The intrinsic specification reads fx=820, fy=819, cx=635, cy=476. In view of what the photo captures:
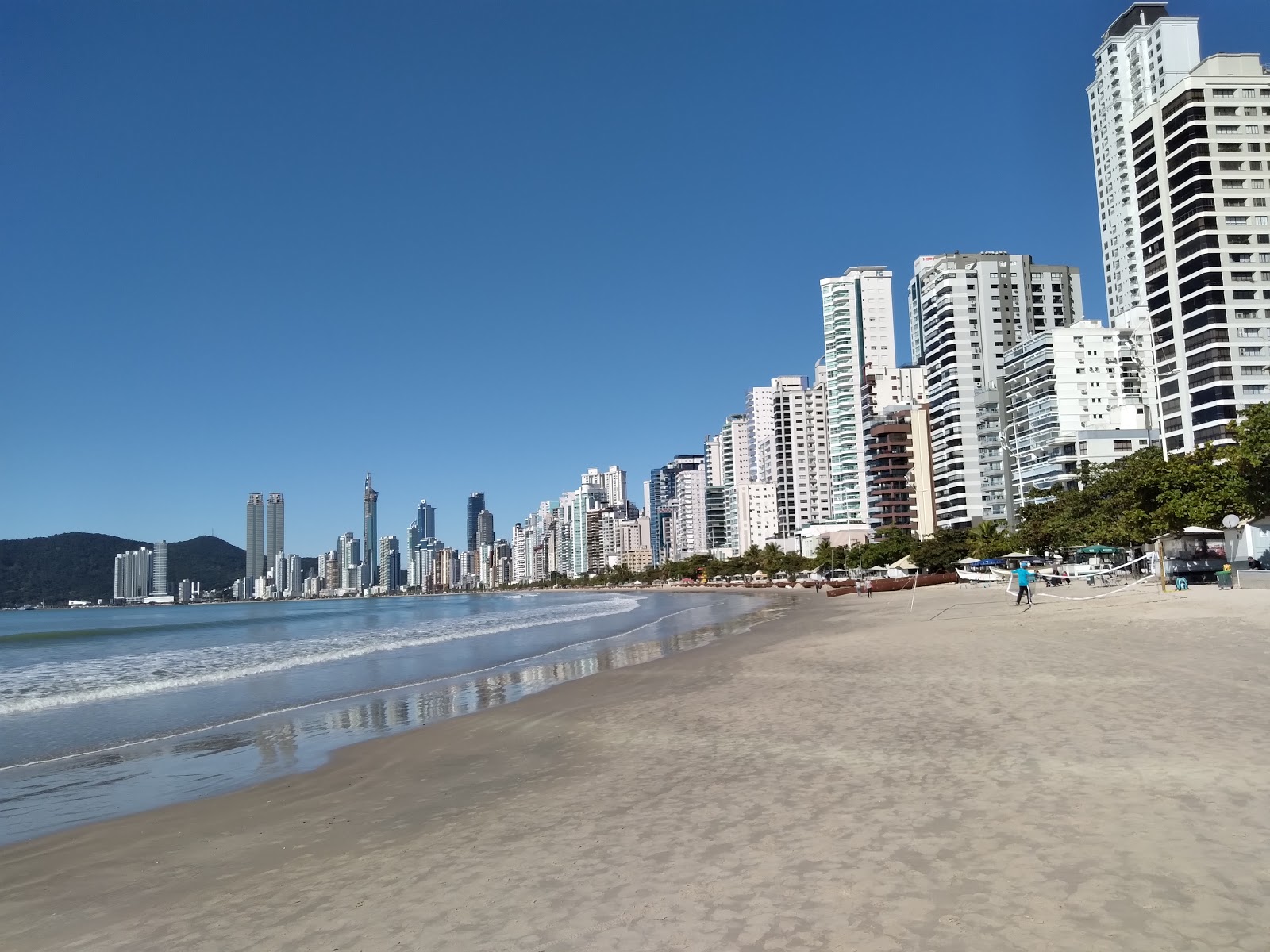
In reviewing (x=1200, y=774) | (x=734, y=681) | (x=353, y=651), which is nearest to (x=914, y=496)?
(x=353, y=651)

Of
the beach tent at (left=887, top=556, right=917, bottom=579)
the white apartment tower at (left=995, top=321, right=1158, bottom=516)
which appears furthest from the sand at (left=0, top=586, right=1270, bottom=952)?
the white apartment tower at (left=995, top=321, right=1158, bottom=516)

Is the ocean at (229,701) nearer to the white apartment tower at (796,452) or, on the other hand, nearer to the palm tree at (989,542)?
the palm tree at (989,542)

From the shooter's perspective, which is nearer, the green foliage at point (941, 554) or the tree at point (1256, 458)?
the tree at point (1256, 458)

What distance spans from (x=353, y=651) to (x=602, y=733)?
23825mm

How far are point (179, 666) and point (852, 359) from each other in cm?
14760

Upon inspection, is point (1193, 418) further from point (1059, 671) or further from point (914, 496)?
point (1059, 671)

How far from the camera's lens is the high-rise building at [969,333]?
110 metres

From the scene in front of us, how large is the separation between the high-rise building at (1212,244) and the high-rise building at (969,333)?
25009 mm

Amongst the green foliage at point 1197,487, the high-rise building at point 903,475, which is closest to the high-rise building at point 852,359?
the high-rise building at point 903,475

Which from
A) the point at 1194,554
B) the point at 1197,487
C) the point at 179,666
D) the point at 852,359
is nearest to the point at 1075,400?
the point at 1197,487

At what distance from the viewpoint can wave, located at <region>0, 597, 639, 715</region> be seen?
2119 centimetres

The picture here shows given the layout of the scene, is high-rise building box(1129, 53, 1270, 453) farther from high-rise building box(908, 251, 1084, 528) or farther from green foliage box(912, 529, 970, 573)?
green foliage box(912, 529, 970, 573)

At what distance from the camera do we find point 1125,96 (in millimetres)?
126500

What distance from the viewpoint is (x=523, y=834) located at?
6.81m
